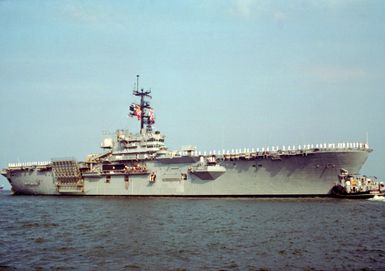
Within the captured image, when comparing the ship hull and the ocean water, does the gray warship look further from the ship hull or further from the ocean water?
the ocean water

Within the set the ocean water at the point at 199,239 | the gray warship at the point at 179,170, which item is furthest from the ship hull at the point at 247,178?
the ocean water at the point at 199,239

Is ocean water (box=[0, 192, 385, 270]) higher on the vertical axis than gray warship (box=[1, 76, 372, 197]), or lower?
lower

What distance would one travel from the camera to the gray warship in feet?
111

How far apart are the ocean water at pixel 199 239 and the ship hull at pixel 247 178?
508 centimetres

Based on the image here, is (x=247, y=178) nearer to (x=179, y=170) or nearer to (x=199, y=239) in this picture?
(x=179, y=170)

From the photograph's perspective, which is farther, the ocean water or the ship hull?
the ship hull

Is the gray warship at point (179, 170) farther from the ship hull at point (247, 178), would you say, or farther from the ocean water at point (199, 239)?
the ocean water at point (199, 239)

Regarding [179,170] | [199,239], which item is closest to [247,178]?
[179,170]

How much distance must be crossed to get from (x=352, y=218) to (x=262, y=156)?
11.9 meters

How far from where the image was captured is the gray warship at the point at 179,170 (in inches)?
1332

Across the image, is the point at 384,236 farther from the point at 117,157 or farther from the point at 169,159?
the point at 117,157

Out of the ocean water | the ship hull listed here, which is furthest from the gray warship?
the ocean water

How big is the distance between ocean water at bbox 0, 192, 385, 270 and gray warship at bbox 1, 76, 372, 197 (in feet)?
17.3

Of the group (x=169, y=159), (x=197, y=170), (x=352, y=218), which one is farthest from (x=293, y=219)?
(x=169, y=159)
